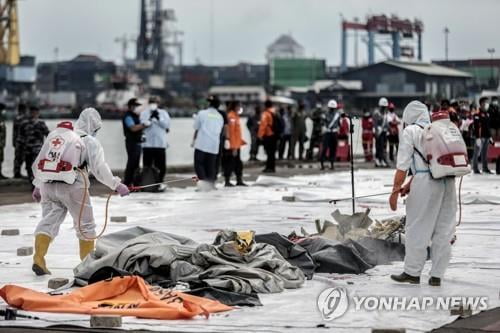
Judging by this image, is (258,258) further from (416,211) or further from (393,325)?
(393,325)

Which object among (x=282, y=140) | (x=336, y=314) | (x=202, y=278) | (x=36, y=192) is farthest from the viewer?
(x=282, y=140)

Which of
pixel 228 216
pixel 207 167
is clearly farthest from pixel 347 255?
pixel 207 167

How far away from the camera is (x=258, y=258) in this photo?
12000 mm

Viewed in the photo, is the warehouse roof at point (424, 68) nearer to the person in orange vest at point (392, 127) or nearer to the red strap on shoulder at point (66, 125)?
the person in orange vest at point (392, 127)

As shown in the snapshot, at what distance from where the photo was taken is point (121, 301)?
1074cm

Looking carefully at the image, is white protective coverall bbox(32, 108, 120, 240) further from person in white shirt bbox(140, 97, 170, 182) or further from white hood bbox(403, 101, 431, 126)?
person in white shirt bbox(140, 97, 170, 182)

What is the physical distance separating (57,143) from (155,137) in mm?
11841

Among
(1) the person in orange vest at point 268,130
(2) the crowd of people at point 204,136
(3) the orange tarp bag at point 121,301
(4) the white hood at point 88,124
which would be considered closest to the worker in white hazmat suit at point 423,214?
(3) the orange tarp bag at point 121,301

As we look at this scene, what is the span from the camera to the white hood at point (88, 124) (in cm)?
1328

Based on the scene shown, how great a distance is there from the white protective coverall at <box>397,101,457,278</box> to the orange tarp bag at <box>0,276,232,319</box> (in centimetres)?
223

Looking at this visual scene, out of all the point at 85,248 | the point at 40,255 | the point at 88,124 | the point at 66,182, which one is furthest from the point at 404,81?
the point at 40,255

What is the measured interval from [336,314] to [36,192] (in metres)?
4.18

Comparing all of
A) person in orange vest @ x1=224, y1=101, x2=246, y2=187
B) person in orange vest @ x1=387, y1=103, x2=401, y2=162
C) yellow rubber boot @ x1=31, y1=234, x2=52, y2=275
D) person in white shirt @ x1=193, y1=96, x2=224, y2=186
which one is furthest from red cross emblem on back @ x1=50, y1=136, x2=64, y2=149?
person in orange vest @ x1=387, y1=103, x2=401, y2=162

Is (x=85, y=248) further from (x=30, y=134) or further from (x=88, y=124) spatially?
(x=30, y=134)
